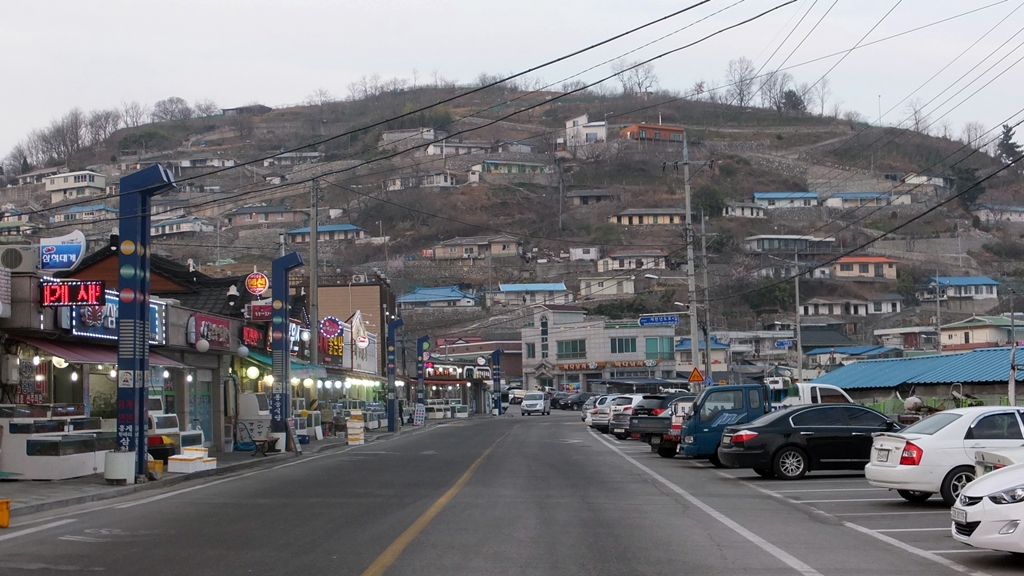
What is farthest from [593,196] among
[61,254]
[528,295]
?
[61,254]

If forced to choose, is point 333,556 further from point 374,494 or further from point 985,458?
point 985,458

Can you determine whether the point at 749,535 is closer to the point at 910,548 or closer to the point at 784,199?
the point at 910,548

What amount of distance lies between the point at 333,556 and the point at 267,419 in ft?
73.1

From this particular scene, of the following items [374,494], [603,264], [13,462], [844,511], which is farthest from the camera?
[603,264]

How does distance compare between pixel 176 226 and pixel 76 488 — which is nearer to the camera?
pixel 76 488

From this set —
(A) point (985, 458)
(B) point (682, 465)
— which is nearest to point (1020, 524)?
(A) point (985, 458)

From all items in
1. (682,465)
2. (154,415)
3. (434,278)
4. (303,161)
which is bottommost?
(682,465)

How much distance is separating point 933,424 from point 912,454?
898 millimetres

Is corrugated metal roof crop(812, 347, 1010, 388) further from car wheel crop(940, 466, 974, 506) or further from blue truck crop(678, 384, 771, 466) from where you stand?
car wheel crop(940, 466, 974, 506)

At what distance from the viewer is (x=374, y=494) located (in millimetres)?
17719

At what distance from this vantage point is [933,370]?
3931cm

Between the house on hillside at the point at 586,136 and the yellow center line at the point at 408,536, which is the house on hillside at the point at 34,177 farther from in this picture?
the yellow center line at the point at 408,536

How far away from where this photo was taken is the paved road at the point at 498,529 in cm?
1037

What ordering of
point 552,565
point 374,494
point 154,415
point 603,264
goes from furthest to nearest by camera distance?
point 603,264 < point 154,415 < point 374,494 < point 552,565
